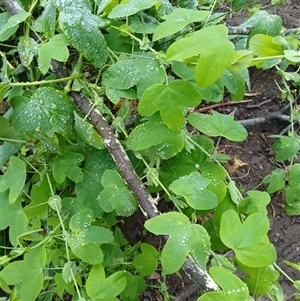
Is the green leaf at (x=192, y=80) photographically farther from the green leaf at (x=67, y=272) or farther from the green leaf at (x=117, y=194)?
the green leaf at (x=67, y=272)

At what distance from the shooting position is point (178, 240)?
3.38 feet

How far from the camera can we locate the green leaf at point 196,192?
112cm

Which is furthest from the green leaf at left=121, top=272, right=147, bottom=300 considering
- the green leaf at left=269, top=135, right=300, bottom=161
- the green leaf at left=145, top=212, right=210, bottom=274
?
the green leaf at left=269, top=135, right=300, bottom=161

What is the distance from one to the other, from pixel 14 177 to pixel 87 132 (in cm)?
30

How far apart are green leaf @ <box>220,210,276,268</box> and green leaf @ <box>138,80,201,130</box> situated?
29cm

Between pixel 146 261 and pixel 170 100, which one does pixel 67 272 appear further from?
pixel 170 100

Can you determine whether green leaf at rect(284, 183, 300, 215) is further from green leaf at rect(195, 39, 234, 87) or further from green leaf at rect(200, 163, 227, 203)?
green leaf at rect(195, 39, 234, 87)

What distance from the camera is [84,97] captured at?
131 cm

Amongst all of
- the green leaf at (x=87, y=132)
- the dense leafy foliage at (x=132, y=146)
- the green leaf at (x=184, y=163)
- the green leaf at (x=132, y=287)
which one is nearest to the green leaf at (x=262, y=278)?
the dense leafy foliage at (x=132, y=146)

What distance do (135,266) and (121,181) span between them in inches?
16.1

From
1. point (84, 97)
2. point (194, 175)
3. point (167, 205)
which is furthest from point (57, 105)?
point (167, 205)

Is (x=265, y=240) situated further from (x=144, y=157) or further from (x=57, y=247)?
(x=57, y=247)

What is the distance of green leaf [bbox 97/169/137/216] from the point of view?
3.94 ft

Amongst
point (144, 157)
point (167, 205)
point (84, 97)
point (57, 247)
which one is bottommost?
point (167, 205)
